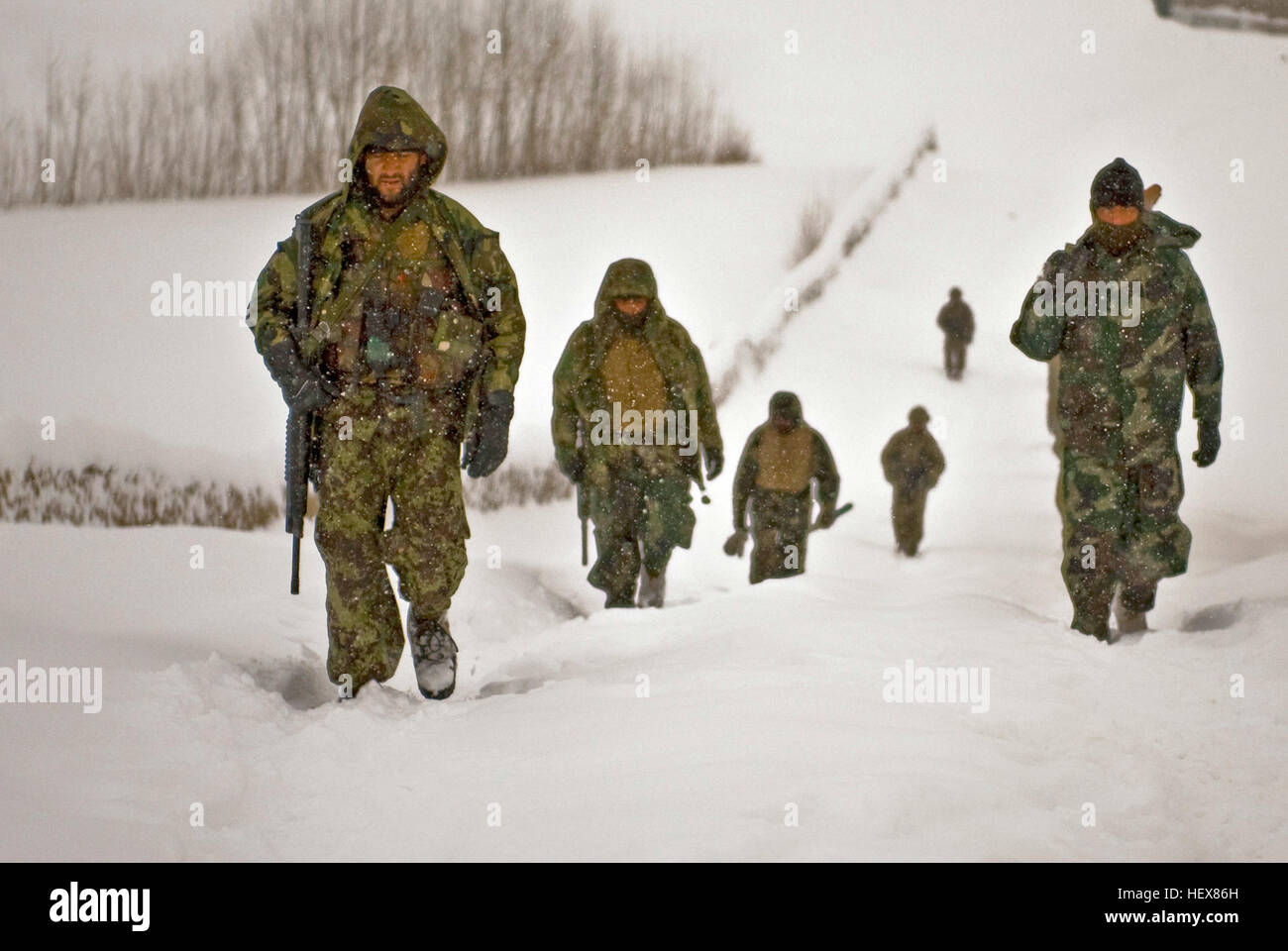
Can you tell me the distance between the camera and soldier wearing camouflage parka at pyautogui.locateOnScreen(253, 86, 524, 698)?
428 centimetres

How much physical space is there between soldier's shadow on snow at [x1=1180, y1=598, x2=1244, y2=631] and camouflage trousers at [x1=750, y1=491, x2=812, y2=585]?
1.90 meters

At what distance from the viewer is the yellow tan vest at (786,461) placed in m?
7.13

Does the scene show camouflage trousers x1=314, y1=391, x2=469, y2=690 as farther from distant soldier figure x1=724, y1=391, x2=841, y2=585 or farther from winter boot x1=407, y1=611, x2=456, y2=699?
distant soldier figure x1=724, y1=391, x2=841, y2=585

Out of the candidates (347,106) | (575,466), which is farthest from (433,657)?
(347,106)

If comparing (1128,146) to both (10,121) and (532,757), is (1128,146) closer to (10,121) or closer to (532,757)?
(10,121)

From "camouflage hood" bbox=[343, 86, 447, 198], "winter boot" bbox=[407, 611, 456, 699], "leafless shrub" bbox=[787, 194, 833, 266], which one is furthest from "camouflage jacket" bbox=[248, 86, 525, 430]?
"leafless shrub" bbox=[787, 194, 833, 266]

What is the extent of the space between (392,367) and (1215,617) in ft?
9.70

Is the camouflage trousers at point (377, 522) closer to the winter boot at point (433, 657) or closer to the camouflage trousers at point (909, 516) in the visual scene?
the winter boot at point (433, 657)

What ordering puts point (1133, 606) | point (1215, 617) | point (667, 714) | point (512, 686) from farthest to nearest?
point (1215, 617), point (1133, 606), point (512, 686), point (667, 714)

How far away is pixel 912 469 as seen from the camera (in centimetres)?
932

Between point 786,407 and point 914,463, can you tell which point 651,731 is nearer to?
point 786,407

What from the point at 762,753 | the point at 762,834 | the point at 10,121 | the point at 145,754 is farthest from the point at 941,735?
the point at 10,121

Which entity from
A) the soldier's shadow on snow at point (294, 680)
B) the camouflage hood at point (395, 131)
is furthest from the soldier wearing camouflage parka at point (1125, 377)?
the soldier's shadow on snow at point (294, 680)

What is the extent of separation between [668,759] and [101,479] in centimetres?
577
